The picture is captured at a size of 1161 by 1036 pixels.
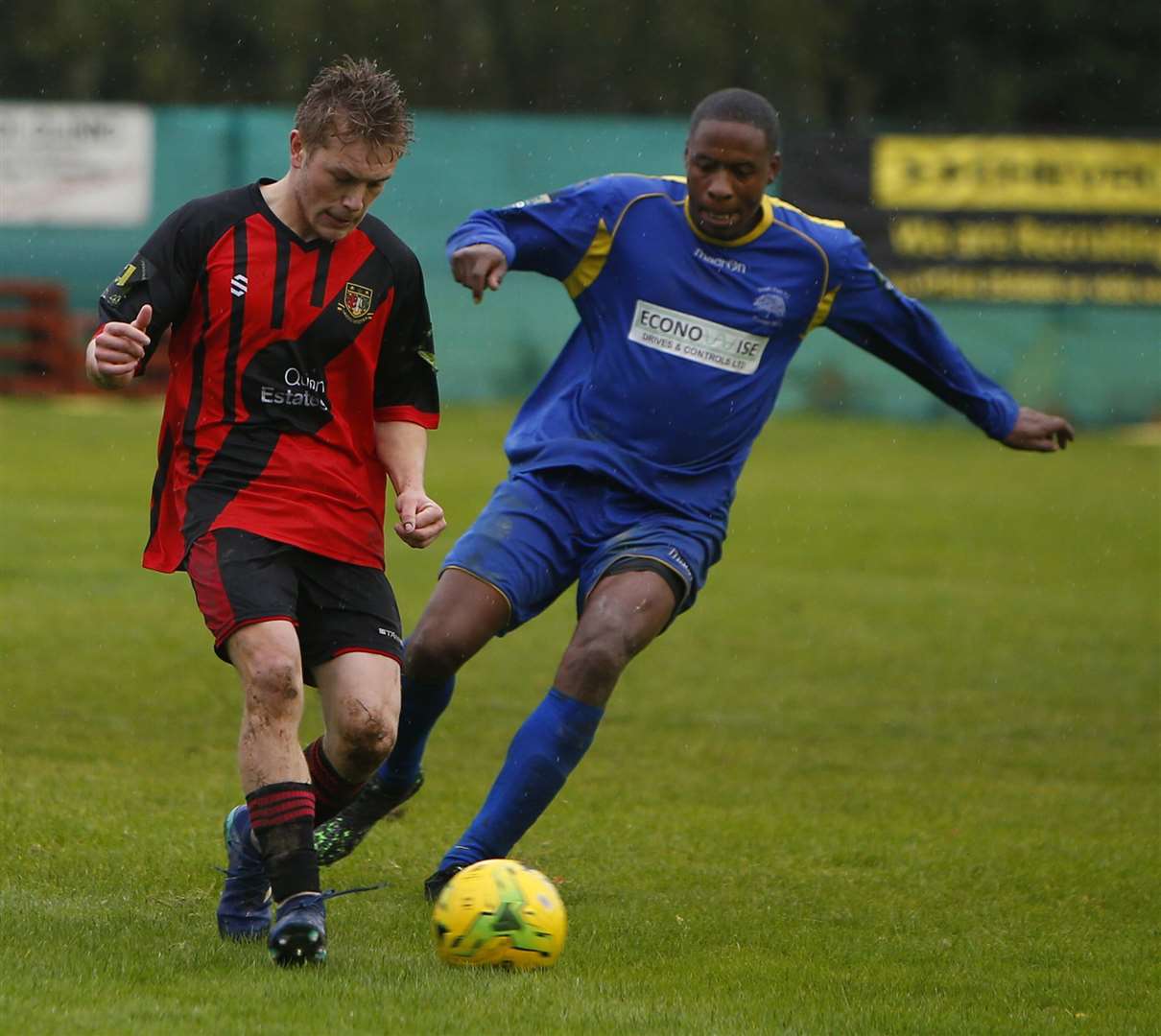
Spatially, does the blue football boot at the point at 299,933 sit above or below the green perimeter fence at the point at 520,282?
above

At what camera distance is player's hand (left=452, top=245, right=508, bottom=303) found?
5590 millimetres

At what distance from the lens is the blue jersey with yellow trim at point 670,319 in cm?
613

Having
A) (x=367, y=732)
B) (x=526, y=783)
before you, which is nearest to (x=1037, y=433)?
(x=526, y=783)

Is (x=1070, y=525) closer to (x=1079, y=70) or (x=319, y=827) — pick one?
(x=319, y=827)

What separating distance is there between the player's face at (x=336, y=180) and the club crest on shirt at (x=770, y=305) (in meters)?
1.64

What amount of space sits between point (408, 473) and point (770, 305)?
5.33 feet

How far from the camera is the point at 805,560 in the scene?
14539mm

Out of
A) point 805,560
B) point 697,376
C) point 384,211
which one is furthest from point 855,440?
point 697,376

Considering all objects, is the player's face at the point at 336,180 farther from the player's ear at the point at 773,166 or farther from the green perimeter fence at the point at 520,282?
the green perimeter fence at the point at 520,282

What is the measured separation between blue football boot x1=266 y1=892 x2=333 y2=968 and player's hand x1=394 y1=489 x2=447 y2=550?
34.8 inches

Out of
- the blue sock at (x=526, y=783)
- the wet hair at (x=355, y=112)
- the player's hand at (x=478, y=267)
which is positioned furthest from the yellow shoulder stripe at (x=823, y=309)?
the wet hair at (x=355, y=112)

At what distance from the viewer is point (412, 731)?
594 centimetres

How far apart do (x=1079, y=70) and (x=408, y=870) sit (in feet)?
120

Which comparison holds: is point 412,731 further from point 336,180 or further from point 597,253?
point 336,180
